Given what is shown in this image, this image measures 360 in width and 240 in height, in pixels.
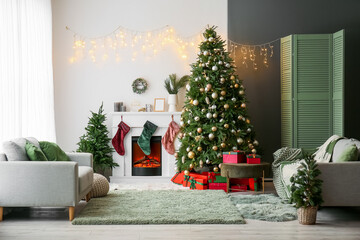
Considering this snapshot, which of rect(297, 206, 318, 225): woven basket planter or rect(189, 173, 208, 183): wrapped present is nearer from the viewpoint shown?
rect(297, 206, 318, 225): woven basket planter

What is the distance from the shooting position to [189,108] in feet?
24.0

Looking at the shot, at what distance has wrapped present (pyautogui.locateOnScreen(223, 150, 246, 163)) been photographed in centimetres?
669

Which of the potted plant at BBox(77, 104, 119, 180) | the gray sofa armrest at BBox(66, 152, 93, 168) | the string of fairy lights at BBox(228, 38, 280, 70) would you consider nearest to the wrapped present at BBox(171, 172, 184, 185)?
the potted plant at BBox(77, 104, 119, 180)

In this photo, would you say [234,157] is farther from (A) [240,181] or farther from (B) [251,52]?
(B) [251,52]

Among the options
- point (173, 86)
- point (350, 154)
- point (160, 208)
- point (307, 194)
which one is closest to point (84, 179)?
point (160, 208)

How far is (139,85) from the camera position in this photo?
324 inches

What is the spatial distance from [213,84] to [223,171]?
4.66ft

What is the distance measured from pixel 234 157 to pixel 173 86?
201 centimetres

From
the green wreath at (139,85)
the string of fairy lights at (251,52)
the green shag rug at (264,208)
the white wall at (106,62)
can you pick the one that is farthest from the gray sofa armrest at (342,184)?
the green wreath at (139,85)

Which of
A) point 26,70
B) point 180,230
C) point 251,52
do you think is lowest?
point 180,230

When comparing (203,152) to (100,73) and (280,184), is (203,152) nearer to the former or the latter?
(280,184)

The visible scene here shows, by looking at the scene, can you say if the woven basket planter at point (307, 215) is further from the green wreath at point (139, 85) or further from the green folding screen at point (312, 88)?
the green wreath at point (139, 85)

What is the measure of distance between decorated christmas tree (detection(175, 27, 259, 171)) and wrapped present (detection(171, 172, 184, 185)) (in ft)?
0.91

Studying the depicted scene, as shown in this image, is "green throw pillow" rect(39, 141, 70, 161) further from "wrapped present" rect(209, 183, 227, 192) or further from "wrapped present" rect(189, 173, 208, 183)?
"wrapped present" rect(209, 183, 227, 192)
